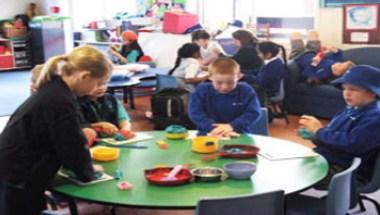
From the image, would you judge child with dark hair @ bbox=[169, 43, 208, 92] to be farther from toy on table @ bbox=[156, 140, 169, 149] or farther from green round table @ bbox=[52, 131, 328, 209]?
green round table @ bbox=[52, 131, 328, 209]

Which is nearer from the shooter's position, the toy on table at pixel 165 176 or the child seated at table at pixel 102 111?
the toy on table at pixel 165 176

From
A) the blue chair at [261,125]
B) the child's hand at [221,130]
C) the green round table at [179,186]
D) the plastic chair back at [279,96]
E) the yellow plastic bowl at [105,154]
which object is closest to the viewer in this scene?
the green round table at [179,186]

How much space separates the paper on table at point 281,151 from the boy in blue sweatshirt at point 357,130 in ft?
0.72

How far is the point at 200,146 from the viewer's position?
8.21 feet

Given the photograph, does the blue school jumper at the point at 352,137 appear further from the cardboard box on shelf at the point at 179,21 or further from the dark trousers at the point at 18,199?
the cardboard box on shelf at the point at 179,21

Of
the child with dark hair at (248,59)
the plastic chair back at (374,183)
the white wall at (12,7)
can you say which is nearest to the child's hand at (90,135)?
the plastic chair back at (374,183)

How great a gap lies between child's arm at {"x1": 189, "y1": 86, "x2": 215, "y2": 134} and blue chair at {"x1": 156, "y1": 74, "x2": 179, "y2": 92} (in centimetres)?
270

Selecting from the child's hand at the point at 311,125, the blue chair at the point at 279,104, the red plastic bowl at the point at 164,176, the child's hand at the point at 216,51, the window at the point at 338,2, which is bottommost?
the blue chair at the point at 279,104

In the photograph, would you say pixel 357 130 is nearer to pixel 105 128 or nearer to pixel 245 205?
pixel 245 205

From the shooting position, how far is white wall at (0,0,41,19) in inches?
442

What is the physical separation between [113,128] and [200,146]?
62 cm

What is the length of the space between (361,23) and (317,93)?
1169 millimetres

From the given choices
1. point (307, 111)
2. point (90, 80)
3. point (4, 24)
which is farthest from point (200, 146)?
point (4, 24)

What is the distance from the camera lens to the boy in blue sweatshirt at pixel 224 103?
3088 millimetres
